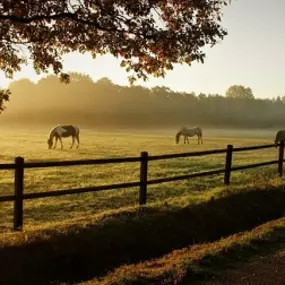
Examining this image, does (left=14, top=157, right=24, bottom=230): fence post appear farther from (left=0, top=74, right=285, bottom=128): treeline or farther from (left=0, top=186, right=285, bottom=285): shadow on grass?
(left=0, top=74, right=285, bottom=128): treeline

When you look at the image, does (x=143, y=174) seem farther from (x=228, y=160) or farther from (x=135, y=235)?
(x=228, y=160)

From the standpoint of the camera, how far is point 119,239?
348 inches

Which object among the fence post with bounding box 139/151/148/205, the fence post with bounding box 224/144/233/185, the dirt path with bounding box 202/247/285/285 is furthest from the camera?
the fence post with bounding box 224/144/233/185

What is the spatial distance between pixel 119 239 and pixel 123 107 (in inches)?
4343

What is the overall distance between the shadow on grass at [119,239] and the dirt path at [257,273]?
7.85 ft

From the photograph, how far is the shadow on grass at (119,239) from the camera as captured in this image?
7.59 m

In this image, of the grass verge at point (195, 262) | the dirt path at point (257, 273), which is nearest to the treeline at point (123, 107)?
the grass verge at point (195, 262)

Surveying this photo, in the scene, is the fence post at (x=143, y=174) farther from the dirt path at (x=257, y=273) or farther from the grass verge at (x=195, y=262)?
the dirt path at (x=257, y=273)

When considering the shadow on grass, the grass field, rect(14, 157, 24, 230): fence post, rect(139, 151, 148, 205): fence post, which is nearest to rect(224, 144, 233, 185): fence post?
the grass field

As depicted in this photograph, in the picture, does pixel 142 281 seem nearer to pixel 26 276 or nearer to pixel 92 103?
pixel 26 276

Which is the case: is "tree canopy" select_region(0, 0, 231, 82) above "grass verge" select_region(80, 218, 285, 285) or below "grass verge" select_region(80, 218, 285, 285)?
above

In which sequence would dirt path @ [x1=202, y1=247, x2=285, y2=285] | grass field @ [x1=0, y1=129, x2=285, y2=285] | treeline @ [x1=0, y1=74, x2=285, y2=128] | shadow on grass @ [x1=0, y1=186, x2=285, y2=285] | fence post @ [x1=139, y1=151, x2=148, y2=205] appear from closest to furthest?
dirt path @ [x1=202, y1=247, x2=285, y2=285]
grass field @ [x1=0, y1=129, x2=285, y2=285]
shadow on grass @ [x1=0, y1=186, x2=285, y2=285]
fence post @ [x1=139, y1=151, x2=148, y2=205]
treeline @ [x1=0, y1=74, x2=285, y2=128]

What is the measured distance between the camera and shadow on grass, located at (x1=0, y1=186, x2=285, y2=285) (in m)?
7.59

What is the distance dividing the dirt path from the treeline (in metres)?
93.0
